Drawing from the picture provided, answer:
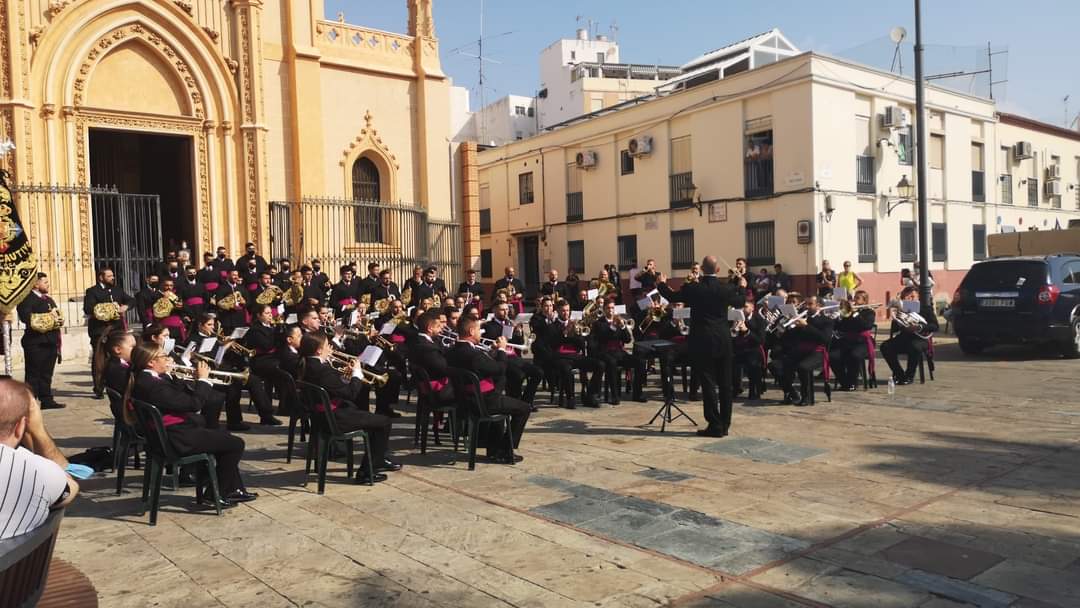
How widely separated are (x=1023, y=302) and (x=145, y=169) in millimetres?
21004

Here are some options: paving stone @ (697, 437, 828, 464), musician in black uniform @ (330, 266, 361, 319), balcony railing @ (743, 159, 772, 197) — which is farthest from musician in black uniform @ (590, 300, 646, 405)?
balcony railing @ (743, 159, 772, 197)

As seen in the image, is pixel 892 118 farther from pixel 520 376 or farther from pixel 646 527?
pixel 646 527

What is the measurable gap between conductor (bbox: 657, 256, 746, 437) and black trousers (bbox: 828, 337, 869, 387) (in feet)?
10.4

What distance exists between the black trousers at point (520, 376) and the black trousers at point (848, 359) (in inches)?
164

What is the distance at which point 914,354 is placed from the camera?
1191 cm

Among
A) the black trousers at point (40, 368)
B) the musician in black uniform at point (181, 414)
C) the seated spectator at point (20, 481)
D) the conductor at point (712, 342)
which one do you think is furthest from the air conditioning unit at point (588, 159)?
the seated spectator at point (20, 481)

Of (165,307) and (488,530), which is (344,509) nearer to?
(488,530)

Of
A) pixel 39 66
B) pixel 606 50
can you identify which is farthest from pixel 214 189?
pixel 606 50

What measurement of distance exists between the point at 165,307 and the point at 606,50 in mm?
42036

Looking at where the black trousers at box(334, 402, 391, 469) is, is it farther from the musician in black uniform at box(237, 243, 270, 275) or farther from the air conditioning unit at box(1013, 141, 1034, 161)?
the air conditioning unit at box(1013, 141, 1034, 161)

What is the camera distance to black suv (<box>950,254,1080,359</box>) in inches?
549

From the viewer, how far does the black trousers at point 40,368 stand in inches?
439

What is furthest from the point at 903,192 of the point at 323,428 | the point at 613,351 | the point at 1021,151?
the point at 323,428

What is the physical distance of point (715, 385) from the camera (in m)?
8.87
